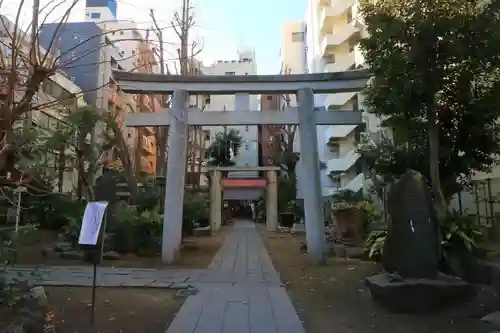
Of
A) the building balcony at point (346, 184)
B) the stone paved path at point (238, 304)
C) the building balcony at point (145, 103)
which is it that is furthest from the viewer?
the building balcony at point (346, 184)

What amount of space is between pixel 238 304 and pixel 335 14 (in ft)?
87.5

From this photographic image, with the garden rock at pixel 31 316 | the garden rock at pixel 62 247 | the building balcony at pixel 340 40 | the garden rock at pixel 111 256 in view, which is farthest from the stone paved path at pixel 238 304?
the building balcony at pixel 340 40

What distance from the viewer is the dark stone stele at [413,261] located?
5.53m

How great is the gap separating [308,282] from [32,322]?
489cm

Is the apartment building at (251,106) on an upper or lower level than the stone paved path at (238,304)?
upper

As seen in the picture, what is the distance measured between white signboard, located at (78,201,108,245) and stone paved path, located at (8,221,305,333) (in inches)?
35.2

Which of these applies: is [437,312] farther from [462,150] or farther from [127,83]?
[127,83]

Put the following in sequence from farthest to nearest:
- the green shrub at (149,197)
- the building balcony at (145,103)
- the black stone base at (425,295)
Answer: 1. the building balcony at (145,103)
2. the green shrub at (149,197)
3. the black stone base at (425,295)

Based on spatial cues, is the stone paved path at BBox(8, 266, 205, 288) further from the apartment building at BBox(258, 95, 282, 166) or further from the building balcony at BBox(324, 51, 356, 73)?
the apartment building at BBox(258, 95, 282, 166)

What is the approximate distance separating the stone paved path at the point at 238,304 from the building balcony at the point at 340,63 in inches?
817

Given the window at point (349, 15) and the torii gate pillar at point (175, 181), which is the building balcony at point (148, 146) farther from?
the torii gate pillar at point (175, 181)

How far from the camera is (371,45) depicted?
7.54 meters

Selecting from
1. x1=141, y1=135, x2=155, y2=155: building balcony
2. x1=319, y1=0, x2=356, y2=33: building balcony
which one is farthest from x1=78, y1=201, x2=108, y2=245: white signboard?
x1=141, y1=135, x2=155, y2=155: building balcony

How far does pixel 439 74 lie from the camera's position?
22.8ft
